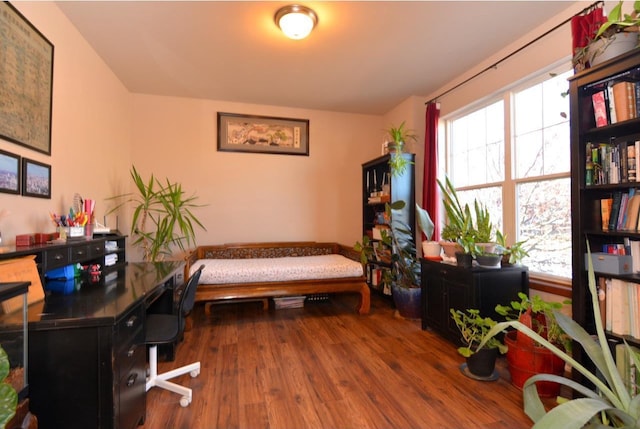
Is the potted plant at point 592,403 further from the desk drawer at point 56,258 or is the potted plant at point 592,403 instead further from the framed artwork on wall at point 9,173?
the framed artwork on wall at point 9,173

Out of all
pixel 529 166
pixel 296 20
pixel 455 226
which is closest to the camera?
pixel 296 20

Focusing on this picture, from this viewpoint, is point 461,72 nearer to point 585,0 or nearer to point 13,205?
point 585,0

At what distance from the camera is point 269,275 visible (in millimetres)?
3094

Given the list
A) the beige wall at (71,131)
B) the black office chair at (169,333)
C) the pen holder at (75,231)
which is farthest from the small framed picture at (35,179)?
the black office chair at (169,333)

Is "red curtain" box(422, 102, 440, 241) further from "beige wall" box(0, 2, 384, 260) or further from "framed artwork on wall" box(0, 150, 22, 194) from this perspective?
"framed artwork on wall" box(0, 150, 22, 194)

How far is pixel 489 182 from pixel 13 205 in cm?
372

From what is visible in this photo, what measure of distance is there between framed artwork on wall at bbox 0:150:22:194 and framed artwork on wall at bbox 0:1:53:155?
104 mm

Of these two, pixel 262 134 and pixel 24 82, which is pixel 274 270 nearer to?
pixel 262 134

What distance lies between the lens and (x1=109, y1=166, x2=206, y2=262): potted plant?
3004mm

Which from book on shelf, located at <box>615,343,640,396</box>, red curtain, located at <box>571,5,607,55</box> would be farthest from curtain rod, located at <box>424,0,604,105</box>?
book on shelf, located at <box>615,343,640,396</box>

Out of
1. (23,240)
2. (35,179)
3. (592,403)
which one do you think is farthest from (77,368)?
(592,403)

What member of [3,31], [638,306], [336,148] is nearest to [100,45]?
[3,31]

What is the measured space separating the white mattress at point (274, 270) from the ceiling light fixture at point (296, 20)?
2.23 metres

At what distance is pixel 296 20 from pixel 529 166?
89.1 inches
